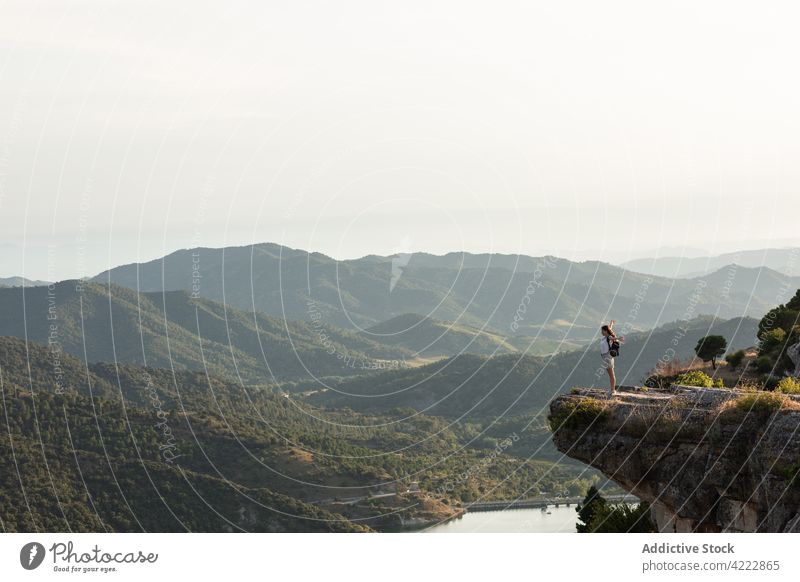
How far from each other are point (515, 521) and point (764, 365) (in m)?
113

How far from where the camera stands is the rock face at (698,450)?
81.9 ft

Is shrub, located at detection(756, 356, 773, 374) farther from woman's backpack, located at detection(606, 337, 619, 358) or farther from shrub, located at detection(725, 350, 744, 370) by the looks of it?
woman's backpack, located at detection(606, 337, 619, 358)

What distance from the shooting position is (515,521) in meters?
164

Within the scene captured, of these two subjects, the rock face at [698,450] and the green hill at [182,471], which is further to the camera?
the green hill at [182,471]

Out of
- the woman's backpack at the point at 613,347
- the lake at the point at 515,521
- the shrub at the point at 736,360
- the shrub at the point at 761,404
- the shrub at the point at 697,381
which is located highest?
the woman's backpack at the point at 613,347

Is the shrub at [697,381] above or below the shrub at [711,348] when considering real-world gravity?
above

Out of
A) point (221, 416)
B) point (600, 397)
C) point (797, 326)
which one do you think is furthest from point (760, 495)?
point (221, 416)

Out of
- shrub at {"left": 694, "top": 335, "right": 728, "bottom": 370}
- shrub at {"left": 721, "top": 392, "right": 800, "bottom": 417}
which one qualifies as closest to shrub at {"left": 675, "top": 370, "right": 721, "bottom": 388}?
shrub at {"left": 721, "top": 392, "right": 800, "bottom": 417}

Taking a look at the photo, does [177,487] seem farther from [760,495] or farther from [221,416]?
[760,495]

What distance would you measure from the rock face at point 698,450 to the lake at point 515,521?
11762 cm

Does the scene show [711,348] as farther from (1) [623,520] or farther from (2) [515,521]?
(2) [515,521]

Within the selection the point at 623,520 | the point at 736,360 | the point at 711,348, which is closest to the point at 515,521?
the point at 711,348

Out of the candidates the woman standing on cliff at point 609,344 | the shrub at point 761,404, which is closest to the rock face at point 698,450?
the shrub at point 761,404

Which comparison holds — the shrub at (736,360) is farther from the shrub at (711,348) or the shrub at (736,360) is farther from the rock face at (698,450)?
the rock face at (698,450)
